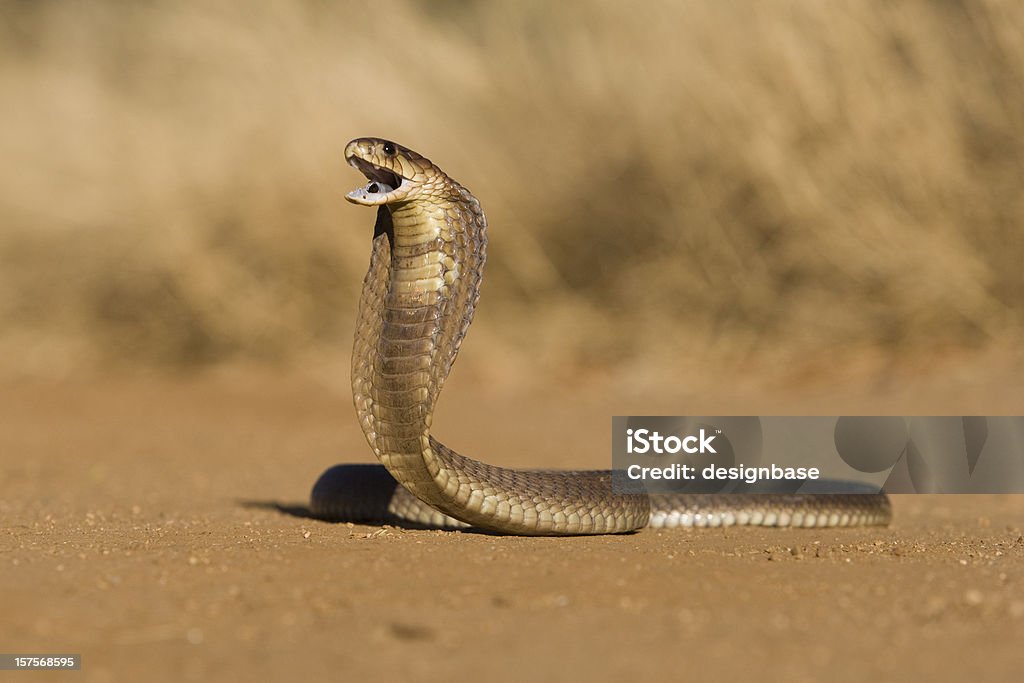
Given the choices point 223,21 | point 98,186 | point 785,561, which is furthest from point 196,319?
point 785,561

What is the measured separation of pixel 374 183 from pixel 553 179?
704cm

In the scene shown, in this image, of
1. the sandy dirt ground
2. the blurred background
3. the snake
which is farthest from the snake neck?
the blurred background

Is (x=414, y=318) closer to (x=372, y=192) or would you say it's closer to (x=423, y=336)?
(x=423, y=336)

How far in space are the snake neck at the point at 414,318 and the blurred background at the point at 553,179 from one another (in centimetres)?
587

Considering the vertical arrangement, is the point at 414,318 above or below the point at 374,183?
below

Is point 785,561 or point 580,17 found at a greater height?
point 580,17

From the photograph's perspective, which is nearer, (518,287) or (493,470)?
(493,470)

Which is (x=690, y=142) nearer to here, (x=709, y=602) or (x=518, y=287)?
(x=518, y=287)

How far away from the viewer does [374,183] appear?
4332mm

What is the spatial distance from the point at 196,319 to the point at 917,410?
6.71 metres

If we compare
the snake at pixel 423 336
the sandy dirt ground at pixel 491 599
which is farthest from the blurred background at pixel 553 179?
the snake at pixel 423 336

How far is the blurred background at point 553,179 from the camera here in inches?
383

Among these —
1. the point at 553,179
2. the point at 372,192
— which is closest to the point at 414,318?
the point at 372,192

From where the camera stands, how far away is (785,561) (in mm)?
4246
